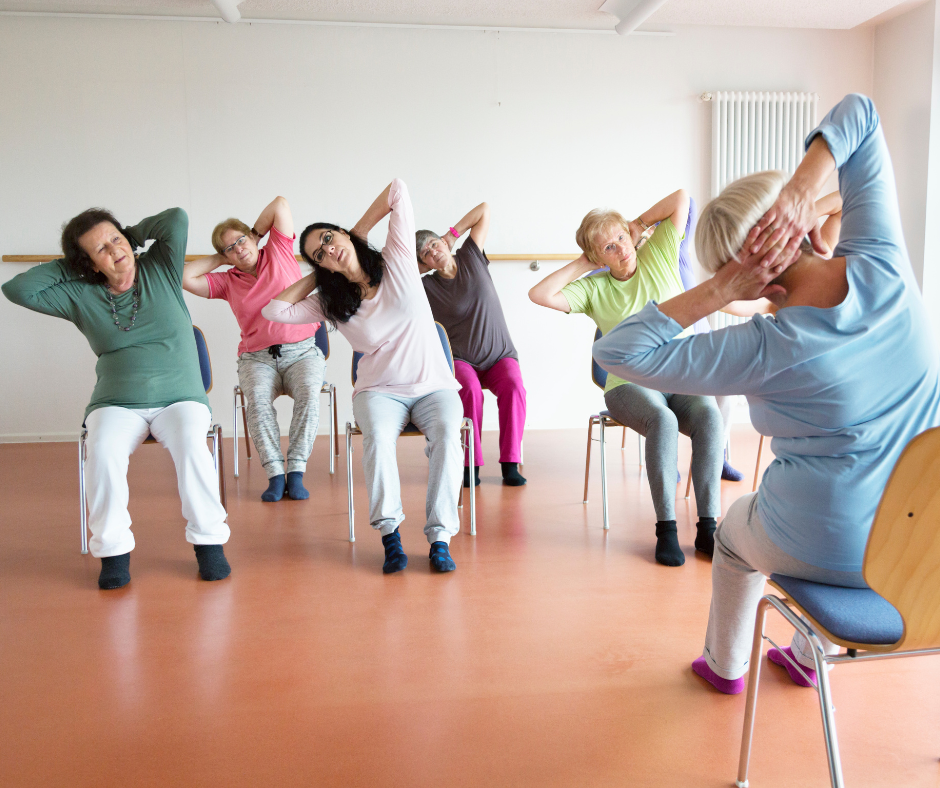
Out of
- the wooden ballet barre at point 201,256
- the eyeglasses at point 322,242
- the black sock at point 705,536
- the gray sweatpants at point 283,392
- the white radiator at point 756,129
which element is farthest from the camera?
the white radiator at point 756,129

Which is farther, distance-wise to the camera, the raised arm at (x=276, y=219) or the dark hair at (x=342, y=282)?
the raised arm at (x=276, y=219)

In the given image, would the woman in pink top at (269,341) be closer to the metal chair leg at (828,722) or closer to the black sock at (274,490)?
the black sock at (274,490)

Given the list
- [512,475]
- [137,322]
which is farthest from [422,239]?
[137,322]

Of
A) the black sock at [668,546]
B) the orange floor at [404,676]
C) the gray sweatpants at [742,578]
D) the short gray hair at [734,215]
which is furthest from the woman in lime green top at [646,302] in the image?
the short gray hair at [734,215]

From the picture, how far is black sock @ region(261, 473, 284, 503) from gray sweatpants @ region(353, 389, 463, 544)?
87 centimetres

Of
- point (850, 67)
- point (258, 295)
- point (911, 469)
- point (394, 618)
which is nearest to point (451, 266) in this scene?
point (258, 295)

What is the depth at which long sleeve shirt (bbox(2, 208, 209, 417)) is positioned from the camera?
2.52 meters

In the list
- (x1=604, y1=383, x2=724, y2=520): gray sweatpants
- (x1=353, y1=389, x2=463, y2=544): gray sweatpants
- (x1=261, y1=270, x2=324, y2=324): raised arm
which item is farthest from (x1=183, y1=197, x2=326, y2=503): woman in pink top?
(x1=604, y1=383, x2=724, y2=520): gray sweatpants

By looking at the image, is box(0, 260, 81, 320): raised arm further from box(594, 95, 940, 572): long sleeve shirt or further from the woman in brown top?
box(594, 95, 940, 572): long sleeve shirt

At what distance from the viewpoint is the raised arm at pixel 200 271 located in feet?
11.6

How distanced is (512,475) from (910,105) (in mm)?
3603

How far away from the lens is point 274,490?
3312 mm

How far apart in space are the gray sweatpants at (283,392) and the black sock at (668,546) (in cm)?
167

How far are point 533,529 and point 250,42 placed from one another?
11.8 ft
